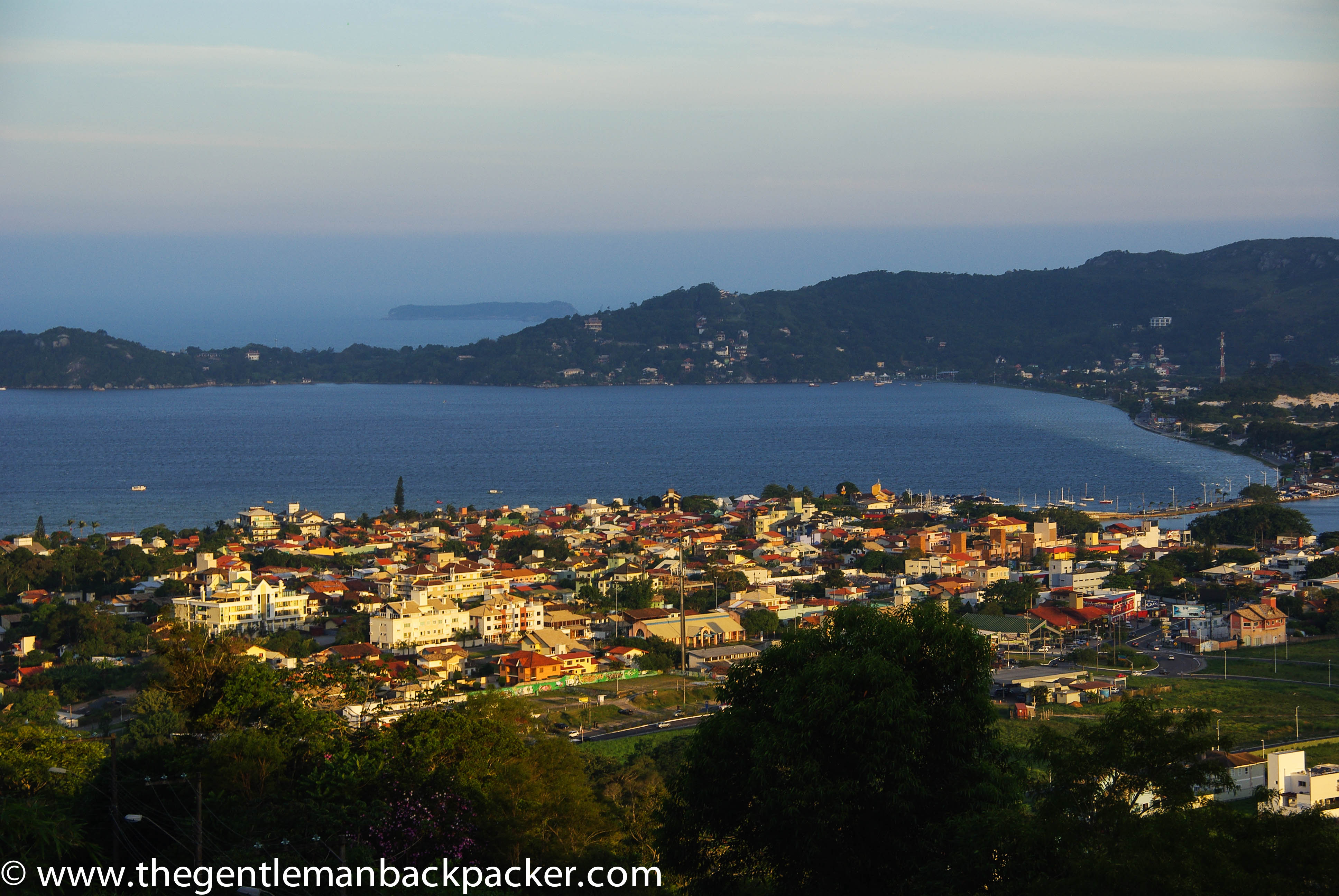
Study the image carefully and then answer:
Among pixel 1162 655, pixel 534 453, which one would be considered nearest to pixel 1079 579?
pixel 1162 655

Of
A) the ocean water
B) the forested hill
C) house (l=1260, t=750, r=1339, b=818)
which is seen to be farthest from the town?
the forested hill

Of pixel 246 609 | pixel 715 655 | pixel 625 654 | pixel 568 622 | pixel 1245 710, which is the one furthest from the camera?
pixel 568 622

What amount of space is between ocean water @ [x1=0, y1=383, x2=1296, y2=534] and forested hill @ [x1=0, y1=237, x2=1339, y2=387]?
11.3 meters

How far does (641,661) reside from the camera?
543 inches

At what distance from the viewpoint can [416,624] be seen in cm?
1408

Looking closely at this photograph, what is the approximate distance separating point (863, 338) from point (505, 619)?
71.4 metres

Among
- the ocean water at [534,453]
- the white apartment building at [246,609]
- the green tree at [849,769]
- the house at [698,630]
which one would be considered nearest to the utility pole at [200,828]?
the green tree at [849,769]

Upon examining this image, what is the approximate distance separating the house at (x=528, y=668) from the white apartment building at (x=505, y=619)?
4.00 feet

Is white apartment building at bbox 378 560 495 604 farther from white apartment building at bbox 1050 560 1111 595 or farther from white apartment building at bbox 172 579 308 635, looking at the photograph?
white apartment building at bbox 1050 560 1111 595

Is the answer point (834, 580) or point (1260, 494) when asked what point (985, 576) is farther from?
point (1260, 494)

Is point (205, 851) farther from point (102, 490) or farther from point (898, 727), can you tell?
point (102, 490)

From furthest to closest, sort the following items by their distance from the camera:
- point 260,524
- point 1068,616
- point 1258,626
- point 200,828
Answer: point 260,524, point 1068,616, point 1258,626, point 200,828

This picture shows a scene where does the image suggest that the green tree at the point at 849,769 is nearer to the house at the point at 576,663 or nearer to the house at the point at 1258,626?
the house at the point at 576,663

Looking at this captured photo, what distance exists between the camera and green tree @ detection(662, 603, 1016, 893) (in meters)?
4.14
